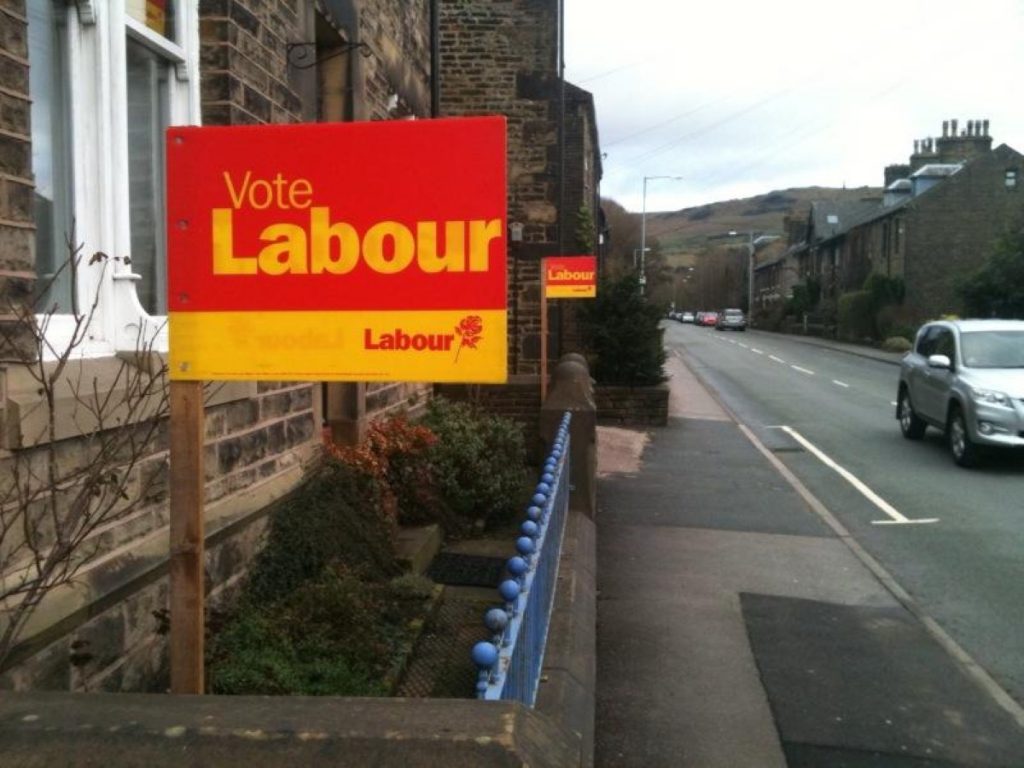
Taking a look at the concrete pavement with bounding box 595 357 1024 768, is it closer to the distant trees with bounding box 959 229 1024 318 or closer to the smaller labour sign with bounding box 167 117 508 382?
the smaller labour sign with bounding box 167 117 508 382

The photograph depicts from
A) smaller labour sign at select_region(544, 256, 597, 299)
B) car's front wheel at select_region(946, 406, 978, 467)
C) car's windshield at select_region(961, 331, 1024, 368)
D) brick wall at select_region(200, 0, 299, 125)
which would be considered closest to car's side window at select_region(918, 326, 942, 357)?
car's windshield at select_region(961, 331, 1024, 368)

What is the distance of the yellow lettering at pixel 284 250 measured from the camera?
94.0 inches

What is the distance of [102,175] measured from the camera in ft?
11.4

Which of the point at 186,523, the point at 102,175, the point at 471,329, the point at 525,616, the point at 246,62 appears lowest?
the point at 525,616

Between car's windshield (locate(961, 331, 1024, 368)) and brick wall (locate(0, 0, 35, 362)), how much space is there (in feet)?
38.5

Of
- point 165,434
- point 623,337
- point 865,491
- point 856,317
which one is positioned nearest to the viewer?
point 165,434

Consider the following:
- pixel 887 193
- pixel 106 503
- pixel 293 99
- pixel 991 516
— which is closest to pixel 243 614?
pixel 106 503

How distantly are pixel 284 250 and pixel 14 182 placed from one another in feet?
3.21

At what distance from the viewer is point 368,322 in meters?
2.38

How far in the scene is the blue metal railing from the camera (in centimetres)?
256

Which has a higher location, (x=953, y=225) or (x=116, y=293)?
(x=953, y=225)

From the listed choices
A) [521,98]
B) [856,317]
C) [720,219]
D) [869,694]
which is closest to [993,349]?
[521,98]

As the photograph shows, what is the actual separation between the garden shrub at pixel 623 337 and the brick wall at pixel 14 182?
14249mm

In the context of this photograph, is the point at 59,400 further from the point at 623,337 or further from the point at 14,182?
the point at 623,337
